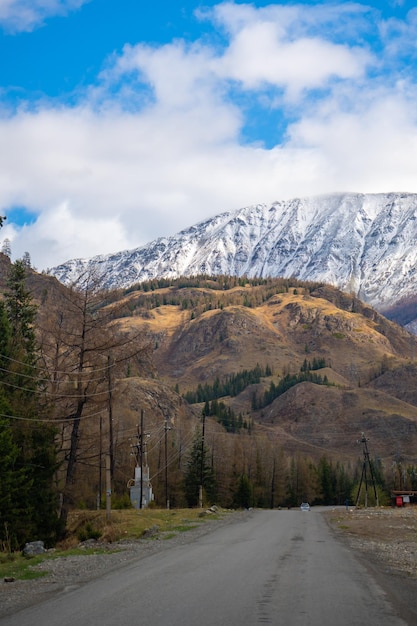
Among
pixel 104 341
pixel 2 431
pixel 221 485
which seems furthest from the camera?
pixel 221 485

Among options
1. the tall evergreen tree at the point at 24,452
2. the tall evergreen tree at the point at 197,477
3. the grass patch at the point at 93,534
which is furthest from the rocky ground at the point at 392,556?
the tall evergreen tree at the point at 197,477

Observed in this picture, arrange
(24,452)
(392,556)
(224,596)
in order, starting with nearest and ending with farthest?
(224,596) → (392,556) → (24,452)

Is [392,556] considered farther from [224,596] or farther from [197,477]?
[197,477]

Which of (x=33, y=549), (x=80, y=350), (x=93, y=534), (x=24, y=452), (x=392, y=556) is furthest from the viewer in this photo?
(x=80, y=350)

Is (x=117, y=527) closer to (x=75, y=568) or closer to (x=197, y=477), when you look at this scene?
(x=75, y=568)

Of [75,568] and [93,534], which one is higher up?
[75,568]

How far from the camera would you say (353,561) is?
19.2 m

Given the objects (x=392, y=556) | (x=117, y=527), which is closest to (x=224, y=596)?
(x=392, y=556)

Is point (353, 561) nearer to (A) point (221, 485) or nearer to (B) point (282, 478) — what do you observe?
(A) point (221, 485)

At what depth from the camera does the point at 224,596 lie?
12.4m

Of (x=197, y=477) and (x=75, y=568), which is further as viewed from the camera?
(x=197, y=477)

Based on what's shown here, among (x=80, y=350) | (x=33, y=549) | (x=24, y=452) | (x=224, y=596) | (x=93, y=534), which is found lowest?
(x=33, y=549)

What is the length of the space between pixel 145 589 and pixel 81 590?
138cm

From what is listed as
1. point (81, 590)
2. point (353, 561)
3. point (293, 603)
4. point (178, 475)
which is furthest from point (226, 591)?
point (178, 475)
